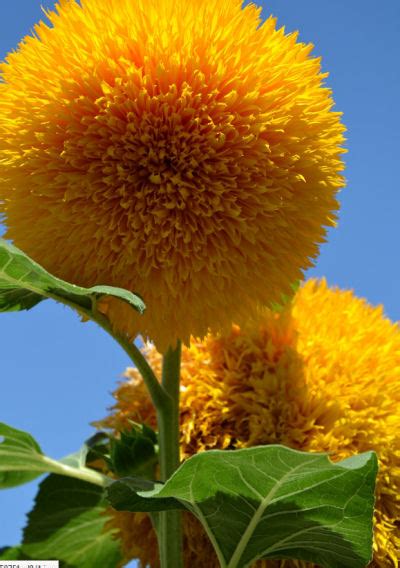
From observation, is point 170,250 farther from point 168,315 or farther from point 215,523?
point 215,523

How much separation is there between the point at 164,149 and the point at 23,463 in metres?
0.48

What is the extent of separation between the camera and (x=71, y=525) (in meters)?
1.23

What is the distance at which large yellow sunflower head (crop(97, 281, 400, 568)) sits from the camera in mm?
1023

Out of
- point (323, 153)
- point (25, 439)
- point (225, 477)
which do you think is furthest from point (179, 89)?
point (25, 439)

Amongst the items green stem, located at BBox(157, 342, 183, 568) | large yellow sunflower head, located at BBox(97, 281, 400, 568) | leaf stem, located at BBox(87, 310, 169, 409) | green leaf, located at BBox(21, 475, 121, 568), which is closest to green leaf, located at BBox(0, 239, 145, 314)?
leaf stem, located at BBox(87, 310, 169, 409)

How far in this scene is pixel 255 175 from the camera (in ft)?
2.81

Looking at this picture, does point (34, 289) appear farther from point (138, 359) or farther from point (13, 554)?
point (13, 554)

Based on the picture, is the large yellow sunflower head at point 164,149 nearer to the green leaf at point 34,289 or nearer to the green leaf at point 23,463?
the green leaf at point 34,289

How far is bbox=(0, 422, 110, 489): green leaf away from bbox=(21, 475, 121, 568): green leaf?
0.13m

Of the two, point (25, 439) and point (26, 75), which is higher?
point (26, 75)

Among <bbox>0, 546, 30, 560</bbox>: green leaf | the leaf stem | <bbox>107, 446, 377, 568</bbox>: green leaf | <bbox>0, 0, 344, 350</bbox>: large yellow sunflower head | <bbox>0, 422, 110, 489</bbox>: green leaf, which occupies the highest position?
<bbox>0, 0, 344, 350</bbox>: large yellow sunflower head

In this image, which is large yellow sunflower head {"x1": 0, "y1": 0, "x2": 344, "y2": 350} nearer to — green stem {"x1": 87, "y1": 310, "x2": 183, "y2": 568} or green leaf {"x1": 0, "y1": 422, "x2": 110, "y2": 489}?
green stem {"x1": 87, "y1": 310, "x2": 183, "y2": 568}

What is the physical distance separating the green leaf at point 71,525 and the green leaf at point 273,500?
385mm

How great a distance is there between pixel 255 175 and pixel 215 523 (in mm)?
391
